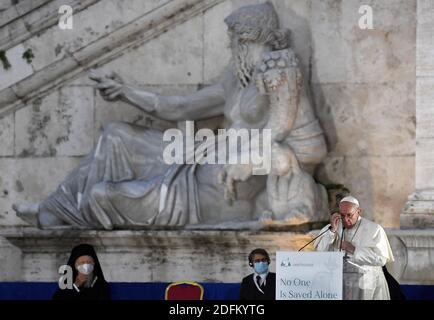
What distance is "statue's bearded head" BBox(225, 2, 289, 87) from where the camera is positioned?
25.8 meters

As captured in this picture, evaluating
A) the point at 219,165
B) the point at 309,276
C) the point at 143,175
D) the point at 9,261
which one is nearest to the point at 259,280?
the point at 309,276

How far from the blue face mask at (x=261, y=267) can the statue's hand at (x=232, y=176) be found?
2.43 m

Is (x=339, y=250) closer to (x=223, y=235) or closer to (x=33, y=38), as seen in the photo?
(x=223, y=235)

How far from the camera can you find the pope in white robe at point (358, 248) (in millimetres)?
22250

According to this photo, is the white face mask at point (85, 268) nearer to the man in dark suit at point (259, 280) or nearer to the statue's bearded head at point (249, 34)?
the man in dark suit at point (259, 280)

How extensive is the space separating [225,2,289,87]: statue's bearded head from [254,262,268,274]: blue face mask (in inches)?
122

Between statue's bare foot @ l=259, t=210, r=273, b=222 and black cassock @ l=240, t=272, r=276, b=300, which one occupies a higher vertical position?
statue's bare foot @ l=259, t=210, r=273, b=222

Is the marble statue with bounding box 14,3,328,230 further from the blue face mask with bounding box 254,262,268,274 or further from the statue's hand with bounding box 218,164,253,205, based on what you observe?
the blue face mask with bounding box 254,262,268,274

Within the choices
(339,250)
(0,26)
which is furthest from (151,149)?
(339,250)

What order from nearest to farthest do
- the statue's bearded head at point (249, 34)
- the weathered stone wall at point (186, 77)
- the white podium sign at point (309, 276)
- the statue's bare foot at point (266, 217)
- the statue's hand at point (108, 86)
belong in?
the white podium sign at point (309, 276)
the statue's bare foot at point (266, 217)
the statue's bearded head at point (249, 34)
the weathered stone wall at point (186, 77)
the statue's hand at point (108, 86)

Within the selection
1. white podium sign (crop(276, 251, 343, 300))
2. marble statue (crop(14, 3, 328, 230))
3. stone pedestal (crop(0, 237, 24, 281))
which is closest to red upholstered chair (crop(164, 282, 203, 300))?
marble statue (crop(14, 3, 328, 230))

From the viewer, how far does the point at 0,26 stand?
2717cm

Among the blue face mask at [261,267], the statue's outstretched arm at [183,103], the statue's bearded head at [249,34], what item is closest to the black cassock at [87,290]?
the blue face mask at [261,267]

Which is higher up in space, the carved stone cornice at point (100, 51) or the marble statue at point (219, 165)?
the carved stone cornice at point (100, 51)
